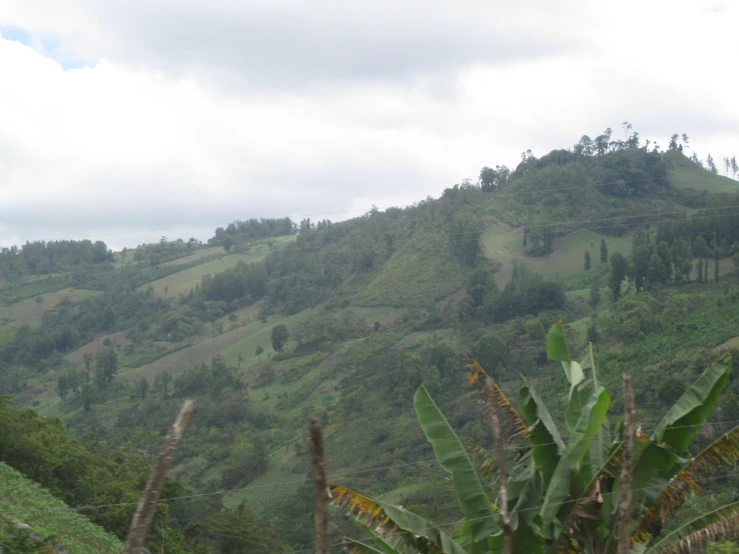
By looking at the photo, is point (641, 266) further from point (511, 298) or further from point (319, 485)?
point (319, 485)

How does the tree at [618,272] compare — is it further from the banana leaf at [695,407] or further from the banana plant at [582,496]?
the banana leaf at [695,407]

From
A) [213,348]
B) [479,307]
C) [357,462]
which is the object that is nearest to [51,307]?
[213,348]

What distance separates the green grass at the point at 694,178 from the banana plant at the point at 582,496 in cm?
8507

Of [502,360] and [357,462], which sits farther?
[502,360]

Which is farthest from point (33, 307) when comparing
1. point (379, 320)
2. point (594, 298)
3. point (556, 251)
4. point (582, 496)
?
point (582, 496)

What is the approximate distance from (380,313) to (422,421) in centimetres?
6531

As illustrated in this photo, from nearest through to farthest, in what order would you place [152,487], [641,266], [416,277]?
[152,487]
[641,266]
[416,277]

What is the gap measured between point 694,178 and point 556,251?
26.8 m

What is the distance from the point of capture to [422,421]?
804 cm

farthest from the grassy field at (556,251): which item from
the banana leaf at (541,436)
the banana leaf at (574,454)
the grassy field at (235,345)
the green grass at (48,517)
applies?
the banana leaf at (574,454)

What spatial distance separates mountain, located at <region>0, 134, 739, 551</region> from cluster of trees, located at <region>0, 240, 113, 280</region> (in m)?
0.45

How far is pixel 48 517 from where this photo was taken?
1452cm

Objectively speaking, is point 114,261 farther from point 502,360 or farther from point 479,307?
point 502,360

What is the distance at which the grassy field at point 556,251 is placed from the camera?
72375 mm
